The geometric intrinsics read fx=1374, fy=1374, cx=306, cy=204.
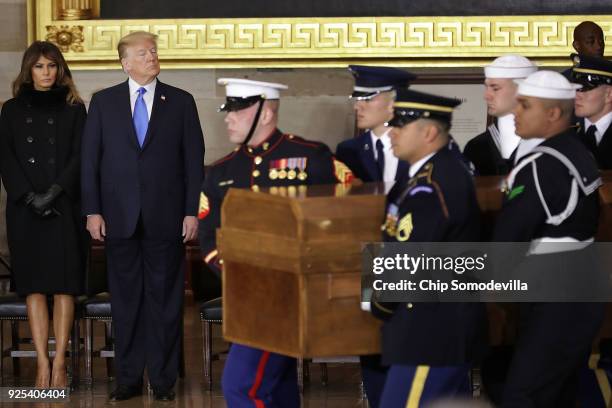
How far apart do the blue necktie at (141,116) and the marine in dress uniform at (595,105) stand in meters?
2.26

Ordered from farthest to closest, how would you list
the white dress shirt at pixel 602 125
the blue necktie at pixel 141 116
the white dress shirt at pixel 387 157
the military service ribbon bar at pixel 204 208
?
the blue necktie at pixel 141 116 < the white dress shirt at pixel 602 125 < the white dress shirt at pixel 387 157 < the military service ribbon bar at pixel 204 208

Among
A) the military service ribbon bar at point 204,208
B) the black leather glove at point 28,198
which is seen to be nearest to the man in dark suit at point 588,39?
the black leather glove at point 28,198

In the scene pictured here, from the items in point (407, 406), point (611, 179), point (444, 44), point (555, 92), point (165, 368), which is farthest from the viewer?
point (444, 44)

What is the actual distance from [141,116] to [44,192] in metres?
0.66

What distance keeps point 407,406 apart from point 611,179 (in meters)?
1.57

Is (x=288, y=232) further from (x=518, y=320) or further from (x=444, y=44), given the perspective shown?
(x=444, y=44)

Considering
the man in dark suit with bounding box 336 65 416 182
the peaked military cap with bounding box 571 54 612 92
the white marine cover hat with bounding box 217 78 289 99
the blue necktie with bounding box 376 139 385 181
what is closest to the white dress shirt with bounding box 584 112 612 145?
the peaked military cap with bounding box 571 54 612 92

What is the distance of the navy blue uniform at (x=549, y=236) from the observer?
4.89m

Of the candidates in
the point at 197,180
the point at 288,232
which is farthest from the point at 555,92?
the point at 197,180

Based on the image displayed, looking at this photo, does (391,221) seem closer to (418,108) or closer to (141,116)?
(418,108)

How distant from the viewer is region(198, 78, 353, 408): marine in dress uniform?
5.51 m

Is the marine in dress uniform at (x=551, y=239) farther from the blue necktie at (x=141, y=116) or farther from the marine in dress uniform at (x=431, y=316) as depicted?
the blue necktie at (x=141, y=116)

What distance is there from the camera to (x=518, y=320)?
201 inches

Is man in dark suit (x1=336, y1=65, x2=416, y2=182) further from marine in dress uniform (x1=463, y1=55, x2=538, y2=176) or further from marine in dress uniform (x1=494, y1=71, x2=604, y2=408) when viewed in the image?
marine in dress uniform (x1=494, y1=71, x2=604, y2=408)
